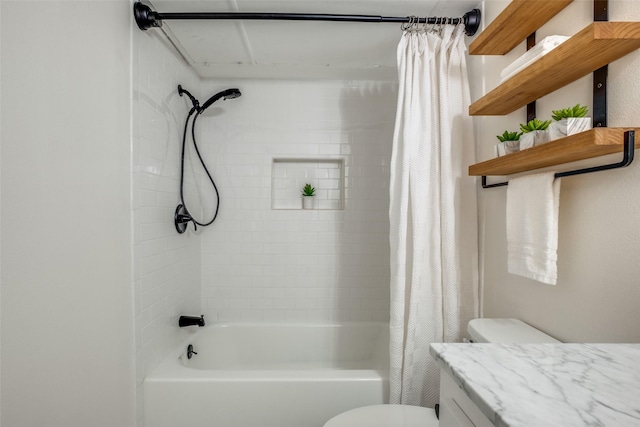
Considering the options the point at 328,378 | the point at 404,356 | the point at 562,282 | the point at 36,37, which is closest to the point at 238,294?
the point at 328,378

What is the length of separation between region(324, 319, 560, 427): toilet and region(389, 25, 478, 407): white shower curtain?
0.65ft

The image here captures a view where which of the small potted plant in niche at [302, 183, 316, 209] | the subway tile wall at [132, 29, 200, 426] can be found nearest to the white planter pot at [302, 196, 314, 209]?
the small potted plant in niche at [302, 183, 316, 209]

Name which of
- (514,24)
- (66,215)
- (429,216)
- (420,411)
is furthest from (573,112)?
(66,215)

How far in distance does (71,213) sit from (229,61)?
1.33 metres

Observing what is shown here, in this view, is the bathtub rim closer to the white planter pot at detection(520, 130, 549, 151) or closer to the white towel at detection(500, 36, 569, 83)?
the white planter pot at detection(520, 130, 549, 151)

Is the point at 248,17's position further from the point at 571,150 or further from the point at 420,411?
the point at 420,411

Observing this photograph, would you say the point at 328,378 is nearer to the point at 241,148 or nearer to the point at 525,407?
the point at 525,407

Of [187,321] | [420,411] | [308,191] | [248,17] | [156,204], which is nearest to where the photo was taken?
[420,411]

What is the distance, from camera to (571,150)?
75 cm

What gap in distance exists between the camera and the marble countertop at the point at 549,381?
0.41m

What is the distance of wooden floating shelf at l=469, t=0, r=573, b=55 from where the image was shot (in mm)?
965

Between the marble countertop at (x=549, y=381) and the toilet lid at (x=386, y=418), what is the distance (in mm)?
656

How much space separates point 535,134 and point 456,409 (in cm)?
80

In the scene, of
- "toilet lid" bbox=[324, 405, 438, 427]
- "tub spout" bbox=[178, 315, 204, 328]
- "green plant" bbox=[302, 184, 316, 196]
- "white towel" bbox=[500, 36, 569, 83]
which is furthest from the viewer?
"green plant" bbox=[302, 184, 316, 196]
